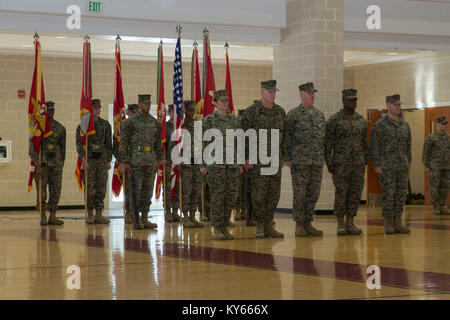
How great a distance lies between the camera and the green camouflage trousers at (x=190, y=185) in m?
10.5

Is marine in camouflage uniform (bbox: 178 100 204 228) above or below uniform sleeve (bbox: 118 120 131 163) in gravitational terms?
below

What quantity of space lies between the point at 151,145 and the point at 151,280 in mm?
4920

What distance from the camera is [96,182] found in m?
11.2

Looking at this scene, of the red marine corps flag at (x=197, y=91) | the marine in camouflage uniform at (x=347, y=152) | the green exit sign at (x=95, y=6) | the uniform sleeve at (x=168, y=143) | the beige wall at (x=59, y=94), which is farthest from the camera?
the beige wall at (x=59, y=94)

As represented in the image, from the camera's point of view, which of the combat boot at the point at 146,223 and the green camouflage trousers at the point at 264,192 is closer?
the green camouflage trousers at the point at 264,192

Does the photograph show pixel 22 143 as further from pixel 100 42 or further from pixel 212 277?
pixel 212 277

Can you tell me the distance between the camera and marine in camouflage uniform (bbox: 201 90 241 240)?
8227mm

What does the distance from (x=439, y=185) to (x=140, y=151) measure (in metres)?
6.51

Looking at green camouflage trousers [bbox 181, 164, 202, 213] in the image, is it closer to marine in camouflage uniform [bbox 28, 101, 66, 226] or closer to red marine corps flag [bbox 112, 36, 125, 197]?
red marine corps flag [bbox 112, 36, 125, 197]

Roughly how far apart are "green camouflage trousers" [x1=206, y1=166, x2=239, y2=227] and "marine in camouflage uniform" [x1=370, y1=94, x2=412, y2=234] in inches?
70.5

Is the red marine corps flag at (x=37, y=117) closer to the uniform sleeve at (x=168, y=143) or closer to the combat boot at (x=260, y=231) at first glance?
the uniform sleeve at (x=168, y=143)

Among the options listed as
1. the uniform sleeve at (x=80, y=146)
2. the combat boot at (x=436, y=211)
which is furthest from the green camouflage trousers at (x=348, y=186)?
the combat boot at (x=436, y=211)

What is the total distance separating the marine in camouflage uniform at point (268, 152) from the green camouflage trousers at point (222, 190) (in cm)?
23

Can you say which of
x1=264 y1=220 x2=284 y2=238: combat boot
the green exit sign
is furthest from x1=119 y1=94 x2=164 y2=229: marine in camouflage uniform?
the green exit sign
